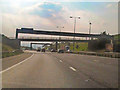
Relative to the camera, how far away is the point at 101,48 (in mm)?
41094

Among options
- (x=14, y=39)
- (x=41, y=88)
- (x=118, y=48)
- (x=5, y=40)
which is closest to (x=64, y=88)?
(x=41, y=88)

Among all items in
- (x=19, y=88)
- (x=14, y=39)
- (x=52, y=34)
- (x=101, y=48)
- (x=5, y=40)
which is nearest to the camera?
(x=19, y=88)

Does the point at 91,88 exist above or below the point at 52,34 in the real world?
below

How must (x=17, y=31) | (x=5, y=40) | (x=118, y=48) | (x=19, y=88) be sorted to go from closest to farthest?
(x=19, y=88), (x=118, y=48), (x=5, y=40), (x=17, y=31)

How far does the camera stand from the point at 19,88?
8430mm

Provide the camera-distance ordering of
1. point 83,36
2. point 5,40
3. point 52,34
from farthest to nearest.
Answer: point 83,36 < point 52,34 < point 5,40

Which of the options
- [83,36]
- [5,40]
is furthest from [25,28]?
[83,36]

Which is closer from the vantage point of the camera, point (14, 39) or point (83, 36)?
point (14, 39)

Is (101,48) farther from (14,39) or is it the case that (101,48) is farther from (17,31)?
(17,31)

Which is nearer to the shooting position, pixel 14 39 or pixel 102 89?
pixel 102 89

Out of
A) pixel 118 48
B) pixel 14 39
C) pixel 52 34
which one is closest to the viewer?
pixel 118 48

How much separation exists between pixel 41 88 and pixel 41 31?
299 ft

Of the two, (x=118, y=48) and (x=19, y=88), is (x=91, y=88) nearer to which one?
(x=19, y=88)

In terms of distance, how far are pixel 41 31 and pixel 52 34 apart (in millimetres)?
6286
